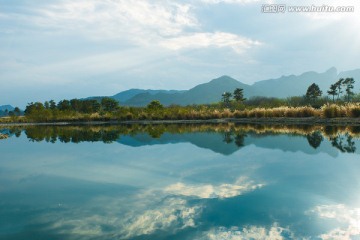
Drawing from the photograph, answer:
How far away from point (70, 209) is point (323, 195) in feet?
13.6

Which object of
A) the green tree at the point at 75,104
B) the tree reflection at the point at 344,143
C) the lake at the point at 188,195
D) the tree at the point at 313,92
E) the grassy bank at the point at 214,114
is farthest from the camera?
the green tree at the point at 75,104

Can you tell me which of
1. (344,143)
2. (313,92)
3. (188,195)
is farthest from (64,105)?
(188,195)

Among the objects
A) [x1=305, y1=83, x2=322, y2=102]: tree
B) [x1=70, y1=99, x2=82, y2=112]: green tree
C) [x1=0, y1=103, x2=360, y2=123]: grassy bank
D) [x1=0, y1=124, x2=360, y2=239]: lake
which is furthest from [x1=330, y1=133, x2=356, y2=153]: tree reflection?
[x1=70, y1=99, x2=82, y2=112]: green tree

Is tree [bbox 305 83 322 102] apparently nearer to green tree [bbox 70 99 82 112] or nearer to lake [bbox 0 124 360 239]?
green tree [bbox 70 99 82 112]

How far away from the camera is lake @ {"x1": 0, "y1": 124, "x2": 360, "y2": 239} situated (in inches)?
166

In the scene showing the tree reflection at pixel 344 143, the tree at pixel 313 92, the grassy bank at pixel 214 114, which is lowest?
the tree reflection at pixel 344 143

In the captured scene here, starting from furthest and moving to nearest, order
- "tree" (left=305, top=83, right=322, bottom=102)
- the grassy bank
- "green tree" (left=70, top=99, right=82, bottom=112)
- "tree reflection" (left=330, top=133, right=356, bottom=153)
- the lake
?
"green tree" (left=70, top=99, right=82, bottom=112) < "tree" (left=305, top=83, right=322, bottom=102) < the grassy bank < "tree reflection" (left=330, top=133, right=356, bottom=153) < the lake

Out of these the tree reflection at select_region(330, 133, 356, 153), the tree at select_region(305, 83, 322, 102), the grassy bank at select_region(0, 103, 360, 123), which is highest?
the tree at select_region(305, 83, 322, 102)

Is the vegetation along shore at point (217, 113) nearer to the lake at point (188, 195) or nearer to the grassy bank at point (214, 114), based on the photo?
the grassy bank at point (214, 114)

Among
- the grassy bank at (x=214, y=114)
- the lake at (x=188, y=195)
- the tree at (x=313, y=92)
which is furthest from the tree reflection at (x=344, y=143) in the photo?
the tree at (x=313, y=92)

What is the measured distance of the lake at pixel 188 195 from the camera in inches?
166

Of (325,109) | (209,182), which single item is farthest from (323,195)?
(325,109)

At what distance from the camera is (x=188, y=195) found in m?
5.89

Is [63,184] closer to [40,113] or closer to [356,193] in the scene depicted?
[356,193]
